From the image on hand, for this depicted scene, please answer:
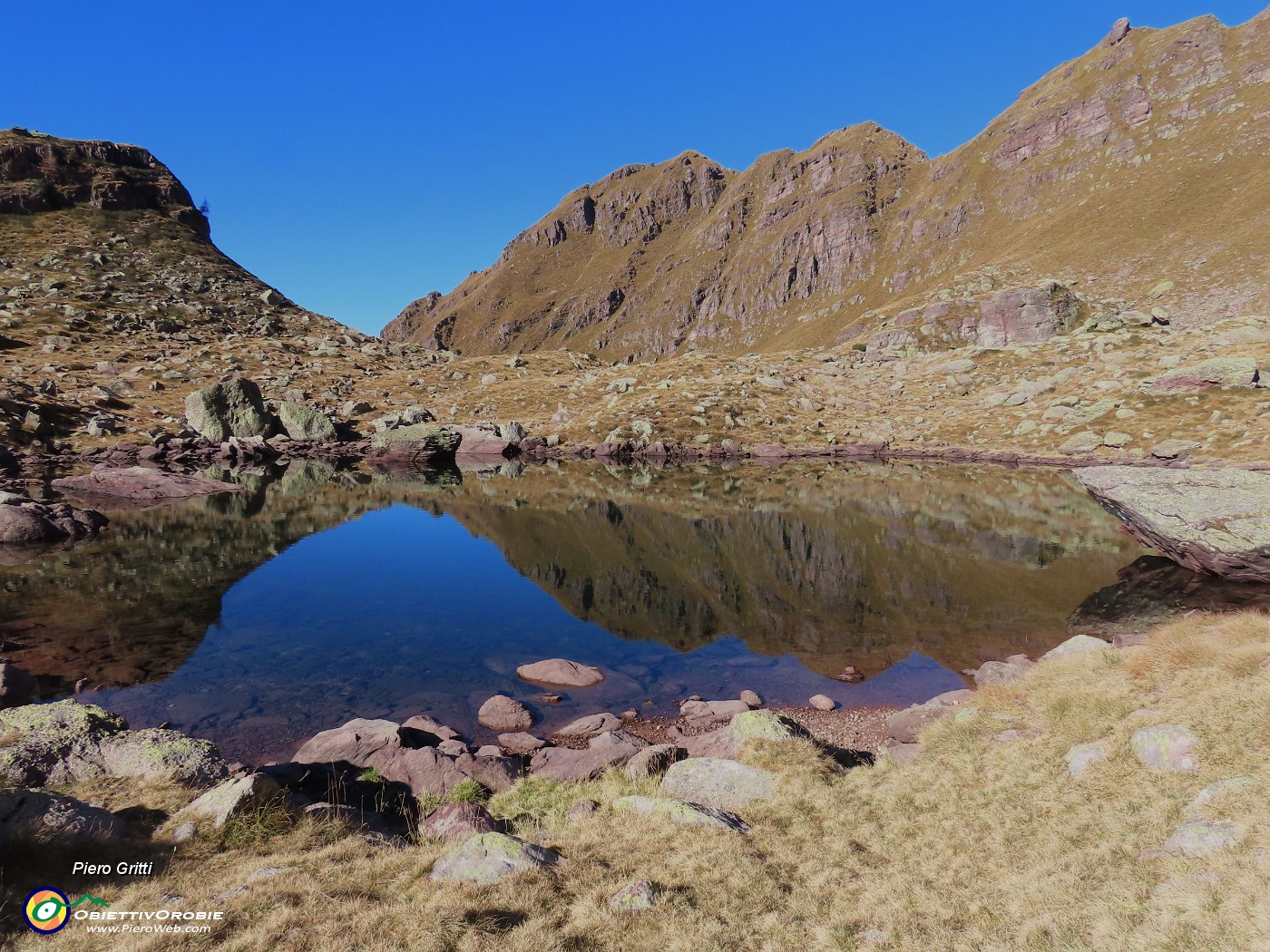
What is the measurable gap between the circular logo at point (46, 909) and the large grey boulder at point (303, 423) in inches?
3461

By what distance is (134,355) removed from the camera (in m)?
93.2

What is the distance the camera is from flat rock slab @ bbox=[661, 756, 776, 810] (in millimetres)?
12344

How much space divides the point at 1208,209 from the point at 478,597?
192891mm

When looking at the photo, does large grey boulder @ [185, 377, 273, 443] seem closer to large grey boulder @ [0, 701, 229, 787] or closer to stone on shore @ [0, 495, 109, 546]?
stone on shore @ [0, 495, 109, 546]

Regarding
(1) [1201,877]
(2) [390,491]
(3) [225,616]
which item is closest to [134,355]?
(2) [390,491]

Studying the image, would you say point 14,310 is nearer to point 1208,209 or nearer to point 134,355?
point 134,355

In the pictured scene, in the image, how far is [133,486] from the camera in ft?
175

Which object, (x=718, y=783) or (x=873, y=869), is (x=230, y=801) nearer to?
(x=718, y=783)

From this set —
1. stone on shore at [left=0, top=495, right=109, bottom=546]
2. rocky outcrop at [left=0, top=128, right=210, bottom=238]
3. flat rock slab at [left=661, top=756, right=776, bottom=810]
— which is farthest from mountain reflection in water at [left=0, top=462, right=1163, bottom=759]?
rocky outcrop at [left=0, top=128, right=210, bottom=238]

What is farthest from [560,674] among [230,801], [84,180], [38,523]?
[84,180]

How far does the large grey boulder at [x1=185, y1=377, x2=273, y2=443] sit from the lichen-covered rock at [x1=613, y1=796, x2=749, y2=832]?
3391 inches

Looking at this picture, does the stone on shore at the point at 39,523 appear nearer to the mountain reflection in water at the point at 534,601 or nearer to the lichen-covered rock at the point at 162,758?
the mountain reflection in water at the point at 534,601

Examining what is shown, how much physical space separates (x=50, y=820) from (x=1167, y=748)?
18.6 metres

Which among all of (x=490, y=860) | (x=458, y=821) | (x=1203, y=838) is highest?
(x=1203, y=838)
